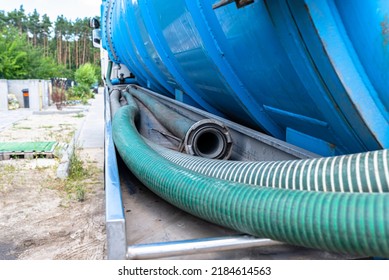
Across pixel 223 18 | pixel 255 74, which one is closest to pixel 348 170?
pixel 255 74

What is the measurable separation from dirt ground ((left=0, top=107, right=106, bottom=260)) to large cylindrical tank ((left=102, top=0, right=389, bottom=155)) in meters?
1.54

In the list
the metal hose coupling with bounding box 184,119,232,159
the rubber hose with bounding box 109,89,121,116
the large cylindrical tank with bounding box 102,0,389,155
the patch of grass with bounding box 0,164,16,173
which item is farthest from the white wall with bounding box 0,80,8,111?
the metal hose coupling with bounding box 184,119,232,159

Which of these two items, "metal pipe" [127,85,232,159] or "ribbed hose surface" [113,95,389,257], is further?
"metal pipe" [127,85,232,159]

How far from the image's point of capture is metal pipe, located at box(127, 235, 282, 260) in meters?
1.18

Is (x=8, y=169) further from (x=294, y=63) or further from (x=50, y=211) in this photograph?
(x=294, y=63)

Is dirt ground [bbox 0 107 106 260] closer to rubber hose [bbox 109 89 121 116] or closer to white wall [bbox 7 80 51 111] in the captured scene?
rubber hose [bbox 109 89 121 116]

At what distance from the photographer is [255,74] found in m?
1.90

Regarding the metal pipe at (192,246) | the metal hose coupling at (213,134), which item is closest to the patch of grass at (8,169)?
the metal hose coupling at (213,134)

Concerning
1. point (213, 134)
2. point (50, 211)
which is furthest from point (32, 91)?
point (213, 134)

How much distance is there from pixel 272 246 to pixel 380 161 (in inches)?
17.2

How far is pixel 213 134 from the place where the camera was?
254 cm

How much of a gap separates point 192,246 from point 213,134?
1.38 metres

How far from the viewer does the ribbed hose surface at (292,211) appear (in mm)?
968

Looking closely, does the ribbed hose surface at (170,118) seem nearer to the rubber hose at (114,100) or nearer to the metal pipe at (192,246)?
the rubber hose at (114,100)
